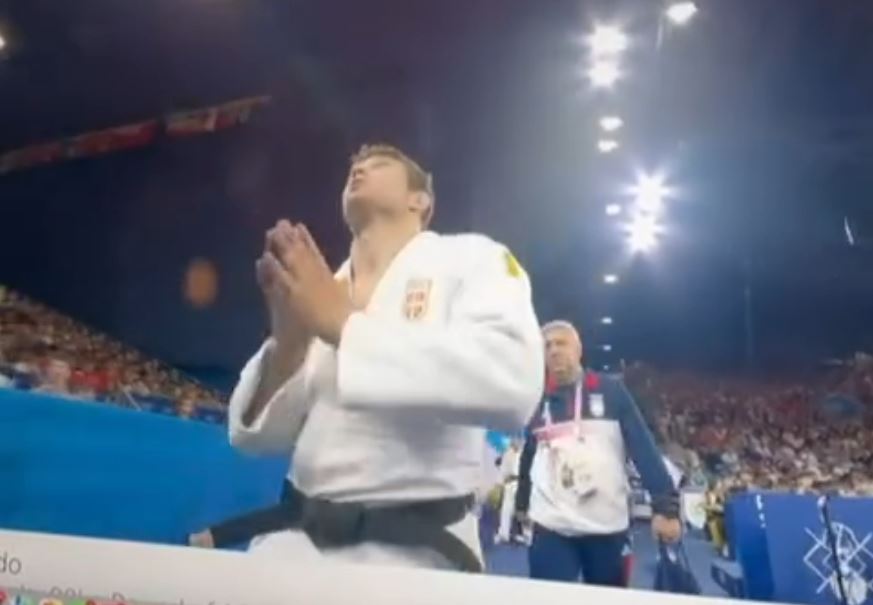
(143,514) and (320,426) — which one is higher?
(320,426)

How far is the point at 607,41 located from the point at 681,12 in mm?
111

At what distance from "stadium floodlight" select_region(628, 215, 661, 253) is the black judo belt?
1.40 ft

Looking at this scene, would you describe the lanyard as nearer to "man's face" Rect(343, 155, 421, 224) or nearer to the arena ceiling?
the arena ceiling

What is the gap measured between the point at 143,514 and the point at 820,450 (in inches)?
40.0

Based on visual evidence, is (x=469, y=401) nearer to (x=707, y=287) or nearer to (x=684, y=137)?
(x=707, y=287)

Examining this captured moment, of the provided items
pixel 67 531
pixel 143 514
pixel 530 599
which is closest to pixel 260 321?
pixel 143 514

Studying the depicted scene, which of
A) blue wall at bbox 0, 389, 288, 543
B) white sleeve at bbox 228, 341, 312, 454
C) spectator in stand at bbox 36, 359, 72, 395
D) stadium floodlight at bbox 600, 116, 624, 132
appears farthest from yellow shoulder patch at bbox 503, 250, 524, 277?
spectator in stand at bbox 36, 359, 72, 395

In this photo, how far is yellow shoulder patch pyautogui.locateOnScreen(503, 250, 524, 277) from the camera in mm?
1452

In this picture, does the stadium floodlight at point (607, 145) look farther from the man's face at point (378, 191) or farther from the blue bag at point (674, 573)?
the blue bag at point (674, 573)

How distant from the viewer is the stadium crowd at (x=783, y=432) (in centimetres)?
134

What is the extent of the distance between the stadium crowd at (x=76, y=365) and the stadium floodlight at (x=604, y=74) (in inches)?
30.7

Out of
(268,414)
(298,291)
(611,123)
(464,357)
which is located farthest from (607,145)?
(268,414)

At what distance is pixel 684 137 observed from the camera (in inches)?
56.7

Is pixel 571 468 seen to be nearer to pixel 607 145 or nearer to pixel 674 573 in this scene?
pixel 674 573
